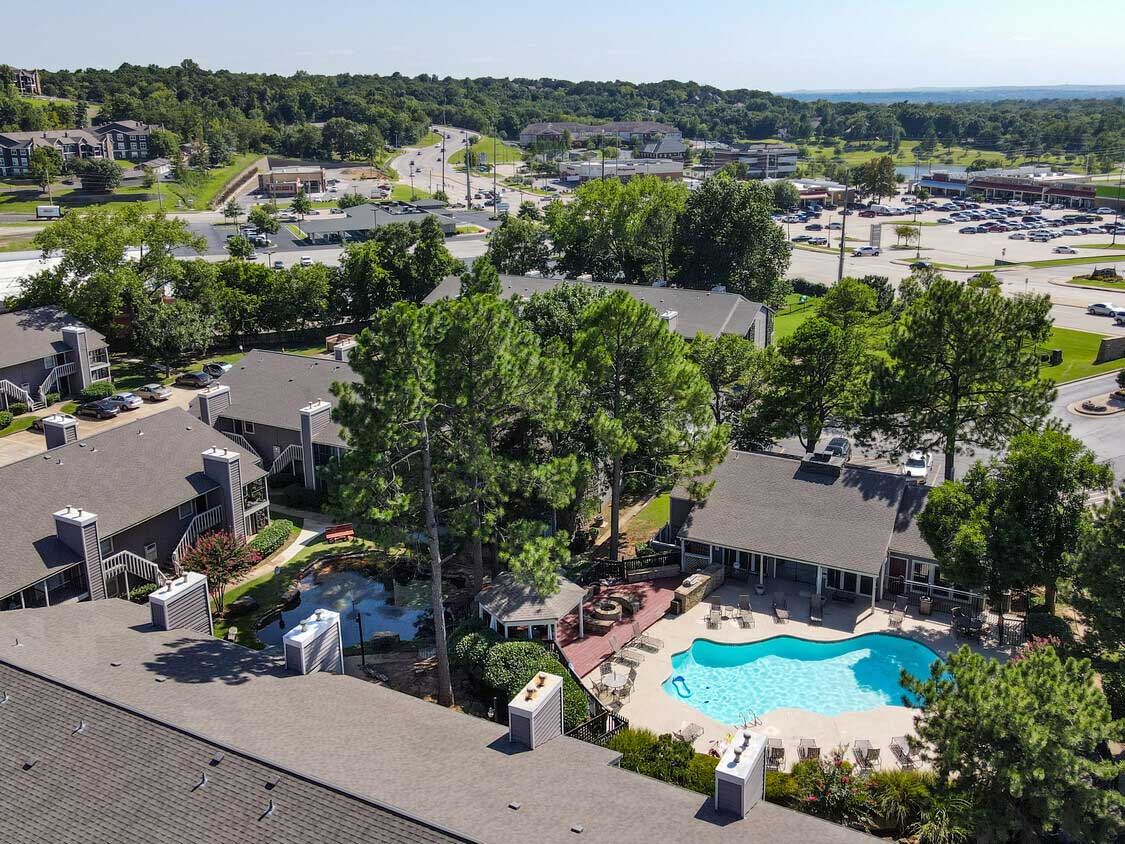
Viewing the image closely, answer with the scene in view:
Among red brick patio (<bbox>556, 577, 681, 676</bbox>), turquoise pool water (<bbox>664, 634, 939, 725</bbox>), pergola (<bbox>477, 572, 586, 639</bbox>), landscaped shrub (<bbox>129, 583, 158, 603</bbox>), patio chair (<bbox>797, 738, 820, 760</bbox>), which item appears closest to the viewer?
patio chair (<bbox>797, 738, 820, 760</bbox>)

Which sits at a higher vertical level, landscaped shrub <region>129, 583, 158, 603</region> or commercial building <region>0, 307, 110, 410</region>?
commercial building <region>0, 307, 110, 410</region>

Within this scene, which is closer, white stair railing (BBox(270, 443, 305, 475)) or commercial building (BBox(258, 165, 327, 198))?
white stair railing (BBox(270, 443, 305, 475))

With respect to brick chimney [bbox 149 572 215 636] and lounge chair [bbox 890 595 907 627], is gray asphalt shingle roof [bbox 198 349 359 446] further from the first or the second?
lounge chair [bbox 890 595 907 627]

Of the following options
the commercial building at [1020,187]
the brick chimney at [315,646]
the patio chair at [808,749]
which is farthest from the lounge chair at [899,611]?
the commercial building at [1020,187]

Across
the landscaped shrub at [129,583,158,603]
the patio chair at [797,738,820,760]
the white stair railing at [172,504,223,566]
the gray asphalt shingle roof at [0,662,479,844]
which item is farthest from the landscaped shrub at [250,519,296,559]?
the patio chair at [797,738,820,760]

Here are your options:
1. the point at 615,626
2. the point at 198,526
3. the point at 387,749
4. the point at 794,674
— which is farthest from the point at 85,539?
the point at 794,674

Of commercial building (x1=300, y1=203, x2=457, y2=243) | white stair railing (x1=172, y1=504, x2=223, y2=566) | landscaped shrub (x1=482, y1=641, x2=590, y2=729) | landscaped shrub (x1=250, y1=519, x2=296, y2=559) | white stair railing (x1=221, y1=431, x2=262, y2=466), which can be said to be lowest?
landscaped shrub (x1=250, y1=519, x2=296, y2=559)
